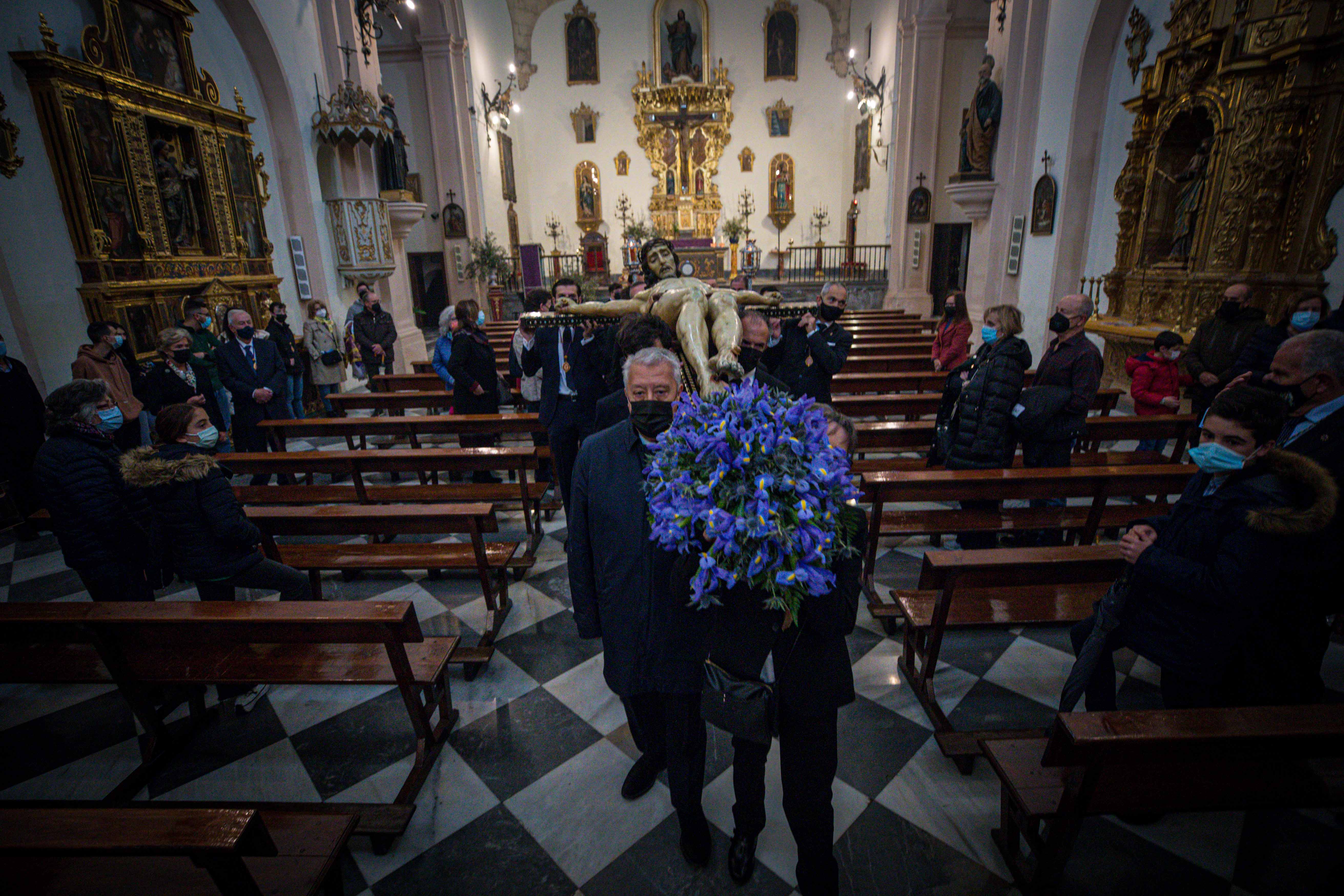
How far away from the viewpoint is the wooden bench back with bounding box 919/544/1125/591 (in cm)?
234

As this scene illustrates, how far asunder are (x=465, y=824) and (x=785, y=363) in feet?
9.59

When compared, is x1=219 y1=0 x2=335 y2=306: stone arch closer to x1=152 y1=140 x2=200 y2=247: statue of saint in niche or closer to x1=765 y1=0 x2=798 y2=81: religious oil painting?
x1=152 y1=140 x2=200 y2=247: statue of saint in niche

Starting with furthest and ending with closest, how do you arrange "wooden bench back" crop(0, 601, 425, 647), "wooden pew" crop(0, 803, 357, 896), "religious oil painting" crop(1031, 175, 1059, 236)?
"religious oil painting" crop(1031, 175, 1059, 236) → "wooden bench back" crop(0, 601, 425, 647) → "wooden pew" crop(0, 803, 357, 896)

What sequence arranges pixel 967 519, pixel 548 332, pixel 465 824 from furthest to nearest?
pixel 548 332
pixel 967 519
pixel 465 824

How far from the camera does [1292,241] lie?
5.33 m

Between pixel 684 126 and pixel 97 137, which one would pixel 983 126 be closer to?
pixel 97 137

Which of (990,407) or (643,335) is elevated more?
(643,335)

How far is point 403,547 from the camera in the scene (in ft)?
10.9

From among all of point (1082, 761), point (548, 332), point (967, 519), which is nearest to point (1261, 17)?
point (967, 519)

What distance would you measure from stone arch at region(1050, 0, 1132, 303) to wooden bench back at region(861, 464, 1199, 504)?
6173 millimetres

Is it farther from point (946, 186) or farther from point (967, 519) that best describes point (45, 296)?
point (946, 186)

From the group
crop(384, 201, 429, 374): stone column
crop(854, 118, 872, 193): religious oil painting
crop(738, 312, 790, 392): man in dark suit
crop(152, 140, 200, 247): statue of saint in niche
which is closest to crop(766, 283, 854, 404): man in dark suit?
crop(738, 312, 790, 392): man in dark suit

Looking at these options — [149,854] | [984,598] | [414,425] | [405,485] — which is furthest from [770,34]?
[149,854]

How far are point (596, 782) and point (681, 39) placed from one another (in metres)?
21.2
